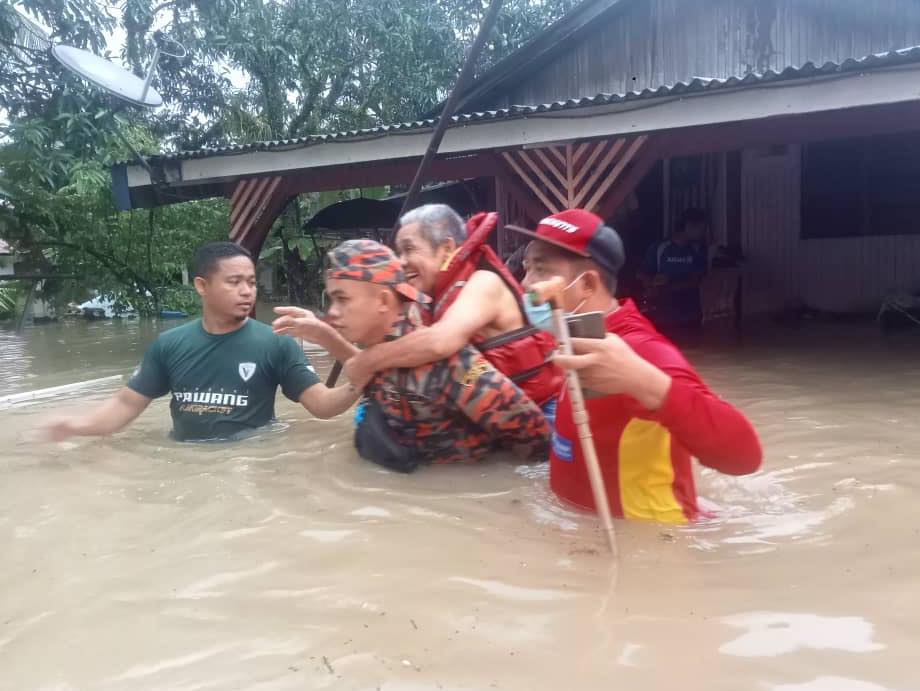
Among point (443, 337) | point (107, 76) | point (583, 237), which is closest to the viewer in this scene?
point (583, 237)

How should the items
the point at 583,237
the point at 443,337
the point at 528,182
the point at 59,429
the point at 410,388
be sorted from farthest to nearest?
the point at 528,182, the point at 59,429, the point at 410,388, the point at 443,337, the point at 583,237

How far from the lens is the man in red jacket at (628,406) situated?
7.10 ft

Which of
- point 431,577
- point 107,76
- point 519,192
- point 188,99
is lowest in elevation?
point 431,577

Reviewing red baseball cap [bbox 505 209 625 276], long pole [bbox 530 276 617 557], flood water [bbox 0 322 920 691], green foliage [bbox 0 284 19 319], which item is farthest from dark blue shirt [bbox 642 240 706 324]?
green foliage [bbox 0 284 19 319]

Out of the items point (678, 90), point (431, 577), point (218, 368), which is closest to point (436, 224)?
point (218, 368)

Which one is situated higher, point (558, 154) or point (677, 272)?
point (558, 154)

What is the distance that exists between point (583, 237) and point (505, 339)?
125 cm

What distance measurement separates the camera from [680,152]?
7.67 meters

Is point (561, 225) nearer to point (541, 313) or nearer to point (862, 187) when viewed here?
point (541, 313)

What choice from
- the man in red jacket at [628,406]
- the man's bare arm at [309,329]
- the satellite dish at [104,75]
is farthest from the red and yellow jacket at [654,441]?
the satellite dish at [104,75]

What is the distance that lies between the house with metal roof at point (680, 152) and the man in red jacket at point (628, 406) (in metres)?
4.32

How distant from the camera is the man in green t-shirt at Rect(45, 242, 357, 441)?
4.23m

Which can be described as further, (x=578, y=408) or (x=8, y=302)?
(x=8, y=302)

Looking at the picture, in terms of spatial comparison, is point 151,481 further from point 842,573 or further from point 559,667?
point 842,573
